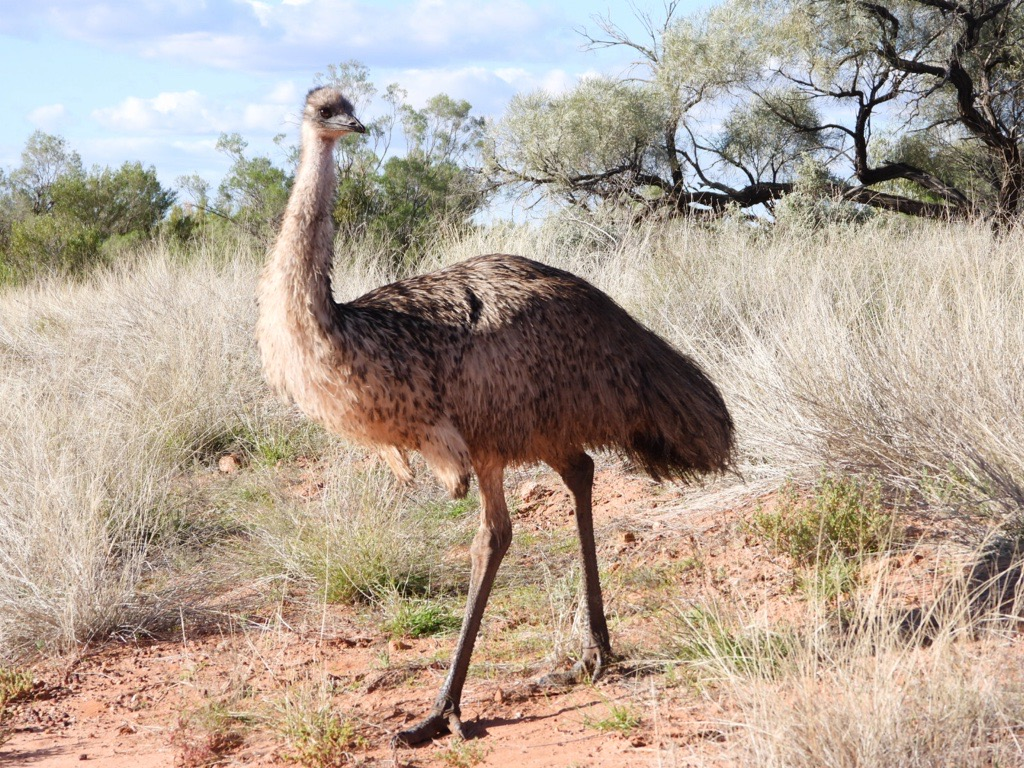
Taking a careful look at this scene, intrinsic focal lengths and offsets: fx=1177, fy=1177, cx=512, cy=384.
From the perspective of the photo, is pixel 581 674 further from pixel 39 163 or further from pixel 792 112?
pixel 39 163

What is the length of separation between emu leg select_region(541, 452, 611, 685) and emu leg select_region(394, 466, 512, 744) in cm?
32

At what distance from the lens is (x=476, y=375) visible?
3605 mm

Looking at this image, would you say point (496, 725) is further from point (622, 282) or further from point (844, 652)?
point (622, 282)

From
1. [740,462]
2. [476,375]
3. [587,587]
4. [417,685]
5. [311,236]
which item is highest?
[311,236]

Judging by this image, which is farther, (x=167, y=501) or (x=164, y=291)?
(x=164, y=291)

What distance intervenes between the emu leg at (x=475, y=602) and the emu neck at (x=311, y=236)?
77cm

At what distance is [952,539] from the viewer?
4250 mm

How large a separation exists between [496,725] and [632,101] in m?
9.84

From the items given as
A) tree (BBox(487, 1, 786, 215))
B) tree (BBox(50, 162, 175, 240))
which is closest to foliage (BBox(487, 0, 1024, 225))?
tree (BBox(487, 1, 786, 215))

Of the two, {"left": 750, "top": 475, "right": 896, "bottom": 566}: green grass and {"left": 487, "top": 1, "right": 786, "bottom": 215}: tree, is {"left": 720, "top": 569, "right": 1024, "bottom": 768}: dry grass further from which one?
{"left": 487, "top": 1, "right": 786, "bottom": 215}: tree

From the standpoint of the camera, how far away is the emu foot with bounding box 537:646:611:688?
3.93 m

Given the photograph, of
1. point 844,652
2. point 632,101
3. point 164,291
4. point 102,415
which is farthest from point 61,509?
point 632,101

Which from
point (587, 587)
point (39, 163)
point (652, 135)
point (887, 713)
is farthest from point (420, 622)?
point (39, 163)

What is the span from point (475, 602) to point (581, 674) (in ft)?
1.76
